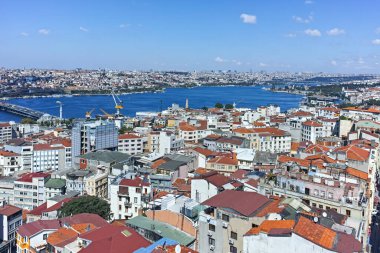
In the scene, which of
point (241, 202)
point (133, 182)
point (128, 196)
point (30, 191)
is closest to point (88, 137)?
point (30, 191)

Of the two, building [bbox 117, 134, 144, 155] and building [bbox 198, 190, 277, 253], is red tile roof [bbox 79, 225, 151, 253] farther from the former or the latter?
building [bbox 117, 134, 144, 155]

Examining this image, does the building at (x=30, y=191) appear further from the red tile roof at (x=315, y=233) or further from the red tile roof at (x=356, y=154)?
the red tile roof at (x=315, y=233)

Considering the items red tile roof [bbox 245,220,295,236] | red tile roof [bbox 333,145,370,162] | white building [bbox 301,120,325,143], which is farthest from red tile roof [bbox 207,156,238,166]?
white building [bbox 301,120,325,143]

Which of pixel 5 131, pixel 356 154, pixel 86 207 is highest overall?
pixel 356 154

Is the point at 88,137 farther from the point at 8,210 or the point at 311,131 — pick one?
the point at 311,131

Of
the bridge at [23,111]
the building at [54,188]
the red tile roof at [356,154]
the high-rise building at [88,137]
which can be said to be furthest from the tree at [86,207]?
the bridge at [23,111]
